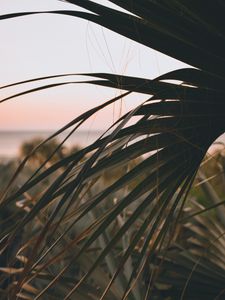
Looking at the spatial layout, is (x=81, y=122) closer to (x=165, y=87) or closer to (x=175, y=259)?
(x=165, y=87)

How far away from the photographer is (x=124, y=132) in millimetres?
729

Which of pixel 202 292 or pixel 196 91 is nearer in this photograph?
pixel 196 91

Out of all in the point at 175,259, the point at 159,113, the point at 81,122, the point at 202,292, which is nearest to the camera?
the point at 81,122

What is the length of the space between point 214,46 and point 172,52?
0.19ft

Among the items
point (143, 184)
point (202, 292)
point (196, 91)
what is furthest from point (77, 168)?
point (202, 292)

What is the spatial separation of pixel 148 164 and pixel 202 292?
0.76 m

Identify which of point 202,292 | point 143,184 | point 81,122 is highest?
point 81,122

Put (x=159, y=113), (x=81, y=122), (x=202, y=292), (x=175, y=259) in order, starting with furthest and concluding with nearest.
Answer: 1. (x=175, y=259)
2. (x=202, y=292)
3. (x=159, y=113)
4. (x=81, y=122)

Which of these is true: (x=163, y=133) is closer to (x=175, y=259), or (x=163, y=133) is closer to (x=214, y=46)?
(x=214, y=46)

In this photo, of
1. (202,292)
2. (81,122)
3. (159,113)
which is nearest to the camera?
(81,122)

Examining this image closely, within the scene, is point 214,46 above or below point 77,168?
above

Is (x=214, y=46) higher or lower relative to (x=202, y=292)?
higher

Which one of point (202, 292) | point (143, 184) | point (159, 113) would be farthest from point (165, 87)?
point (202, 292)

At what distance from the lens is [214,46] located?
29.2 inches
